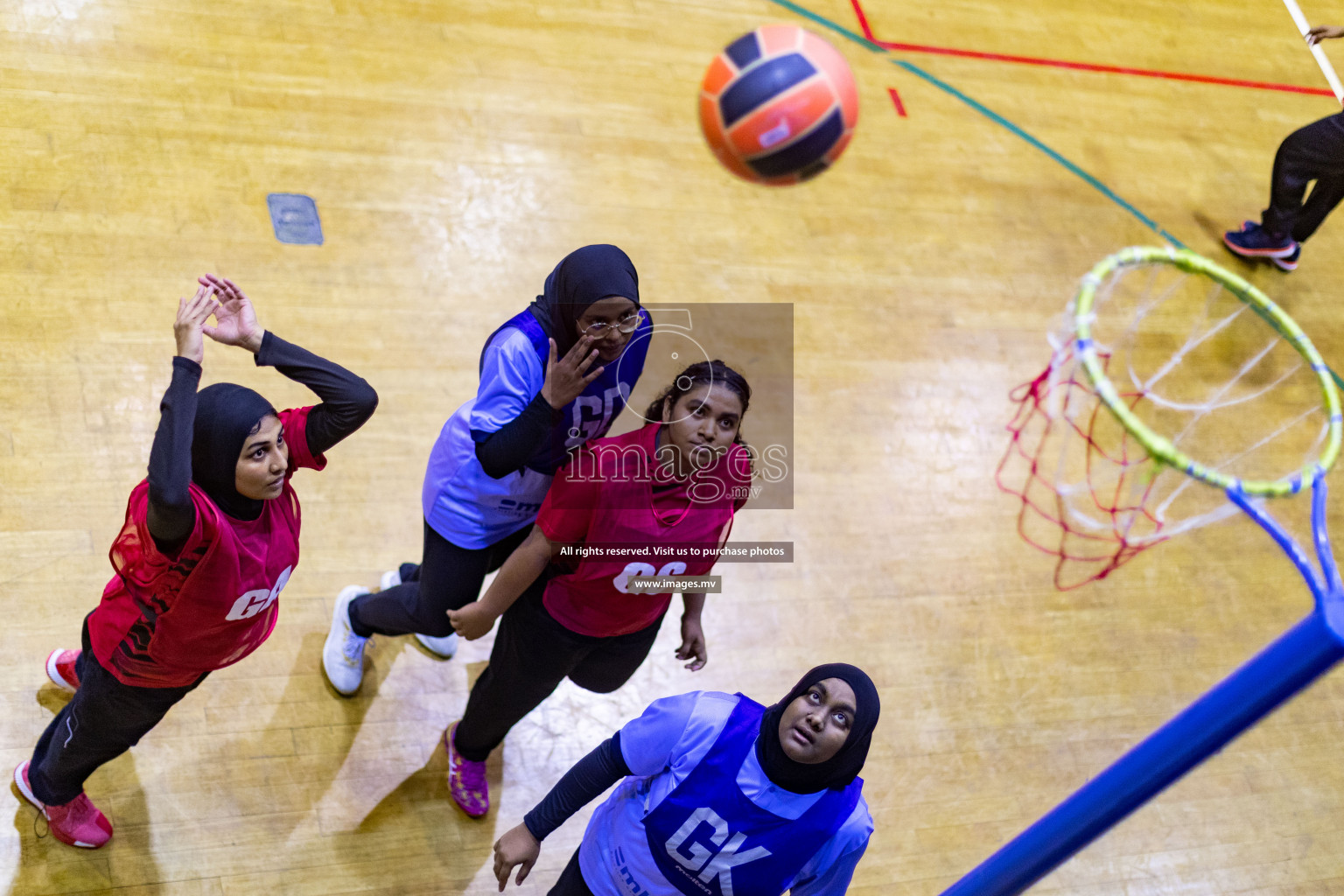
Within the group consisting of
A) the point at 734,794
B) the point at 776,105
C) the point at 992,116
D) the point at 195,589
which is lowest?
the point at 992,116

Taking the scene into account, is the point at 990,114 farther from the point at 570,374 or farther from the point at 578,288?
the point at 570,374

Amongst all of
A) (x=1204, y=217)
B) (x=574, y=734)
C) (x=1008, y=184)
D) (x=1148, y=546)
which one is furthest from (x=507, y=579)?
(x=1204, y=217)

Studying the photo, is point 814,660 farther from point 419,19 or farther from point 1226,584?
point 419,19

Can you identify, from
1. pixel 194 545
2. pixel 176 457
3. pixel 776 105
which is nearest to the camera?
pixel 176 457

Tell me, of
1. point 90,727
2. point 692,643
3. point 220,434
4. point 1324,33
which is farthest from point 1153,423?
point 90,727

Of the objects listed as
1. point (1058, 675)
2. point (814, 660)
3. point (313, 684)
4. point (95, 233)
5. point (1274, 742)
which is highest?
point (95, 233)

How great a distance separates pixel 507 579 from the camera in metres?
2.75

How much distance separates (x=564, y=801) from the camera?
103 inches

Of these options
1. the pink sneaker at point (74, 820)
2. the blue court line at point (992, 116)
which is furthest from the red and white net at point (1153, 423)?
the pink sneaker at point (74, 820)

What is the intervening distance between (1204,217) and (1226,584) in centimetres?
237

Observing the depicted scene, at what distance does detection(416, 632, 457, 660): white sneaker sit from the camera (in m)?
3.67

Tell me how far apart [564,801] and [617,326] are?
1.12 meters

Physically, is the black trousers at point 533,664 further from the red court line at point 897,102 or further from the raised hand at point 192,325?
the red court line at point 897,102

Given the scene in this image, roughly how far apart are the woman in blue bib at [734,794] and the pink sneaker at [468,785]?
735mm
